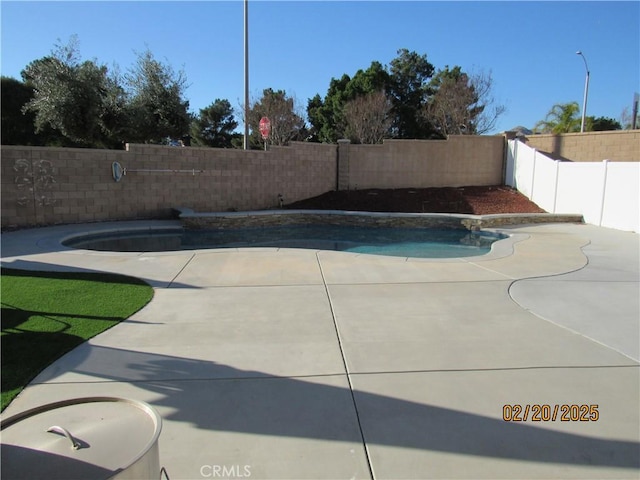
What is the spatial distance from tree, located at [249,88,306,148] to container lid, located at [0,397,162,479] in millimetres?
30131

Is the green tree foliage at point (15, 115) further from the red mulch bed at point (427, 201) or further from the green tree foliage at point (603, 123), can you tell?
the green tree foliage at point (603, 123)

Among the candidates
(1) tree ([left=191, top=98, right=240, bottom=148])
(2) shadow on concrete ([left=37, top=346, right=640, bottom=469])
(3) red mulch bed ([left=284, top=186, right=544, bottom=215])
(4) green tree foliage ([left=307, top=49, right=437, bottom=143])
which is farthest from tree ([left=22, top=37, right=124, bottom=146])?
(1) tree ([left=191, top=98, right=240, bottom=148])

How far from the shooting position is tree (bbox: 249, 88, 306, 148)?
103 feet

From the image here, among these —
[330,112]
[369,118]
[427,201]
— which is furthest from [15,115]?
[427,201]

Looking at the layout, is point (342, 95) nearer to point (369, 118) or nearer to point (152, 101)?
point (369, 118)

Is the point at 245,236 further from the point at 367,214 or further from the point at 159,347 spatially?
the point at 159,347

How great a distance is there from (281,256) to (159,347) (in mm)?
4525

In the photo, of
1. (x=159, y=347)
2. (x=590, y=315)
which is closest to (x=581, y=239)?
(x=590, y=315)

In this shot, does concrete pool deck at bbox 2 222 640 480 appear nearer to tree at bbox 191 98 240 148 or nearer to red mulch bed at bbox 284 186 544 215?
red mulch bed at bbox 284 186 544 215

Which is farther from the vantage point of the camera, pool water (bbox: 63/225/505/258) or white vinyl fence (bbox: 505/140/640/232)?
white vinyl fence (bbox: 505/140/640/232)

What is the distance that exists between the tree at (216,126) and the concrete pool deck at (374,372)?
114 ft

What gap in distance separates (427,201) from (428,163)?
2.55 meters

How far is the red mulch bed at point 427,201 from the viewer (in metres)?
17.5

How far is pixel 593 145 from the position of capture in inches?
739
